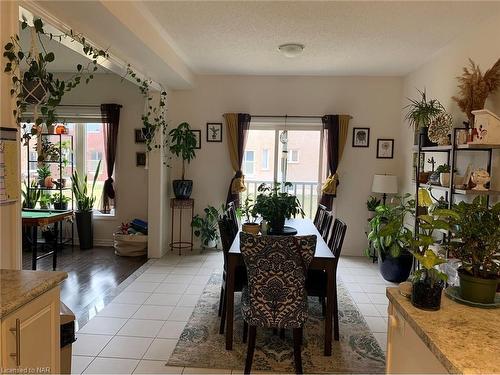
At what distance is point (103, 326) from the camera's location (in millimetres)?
3018

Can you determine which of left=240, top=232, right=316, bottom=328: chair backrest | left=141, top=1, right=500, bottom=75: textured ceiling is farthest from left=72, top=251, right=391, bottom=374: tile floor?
left=141, top=1, right=500, bottom=75: textured ceiling

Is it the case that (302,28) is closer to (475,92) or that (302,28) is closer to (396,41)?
(396,41)

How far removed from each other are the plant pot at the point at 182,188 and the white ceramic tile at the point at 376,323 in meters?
3.07

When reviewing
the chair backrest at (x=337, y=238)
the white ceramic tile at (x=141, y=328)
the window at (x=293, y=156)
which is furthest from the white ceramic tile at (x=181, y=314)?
the window at (x=293, y=156)

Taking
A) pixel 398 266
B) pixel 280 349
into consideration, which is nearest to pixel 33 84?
pixel 280 349

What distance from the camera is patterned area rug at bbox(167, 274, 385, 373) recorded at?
2510 millimetres

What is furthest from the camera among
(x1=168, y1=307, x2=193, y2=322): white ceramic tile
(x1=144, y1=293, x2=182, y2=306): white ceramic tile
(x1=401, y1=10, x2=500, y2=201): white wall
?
(x1=144, y1=293, x2=182, y2=306): white ceramic tile

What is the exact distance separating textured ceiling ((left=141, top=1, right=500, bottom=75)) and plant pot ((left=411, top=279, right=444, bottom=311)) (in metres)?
2.29

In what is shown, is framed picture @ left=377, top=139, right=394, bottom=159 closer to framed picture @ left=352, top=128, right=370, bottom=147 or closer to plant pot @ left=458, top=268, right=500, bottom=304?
framed picture @ left=352, top=128, right=370, bottom=147

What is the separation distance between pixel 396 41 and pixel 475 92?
108cm

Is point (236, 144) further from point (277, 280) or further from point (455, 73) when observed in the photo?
point (277, 280)

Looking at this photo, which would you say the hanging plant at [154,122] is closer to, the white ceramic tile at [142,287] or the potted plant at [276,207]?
the white ceramic tile at [142,287]

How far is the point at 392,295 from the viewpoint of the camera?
1.63 metres

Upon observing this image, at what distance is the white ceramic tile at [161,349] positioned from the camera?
259 centimetres
